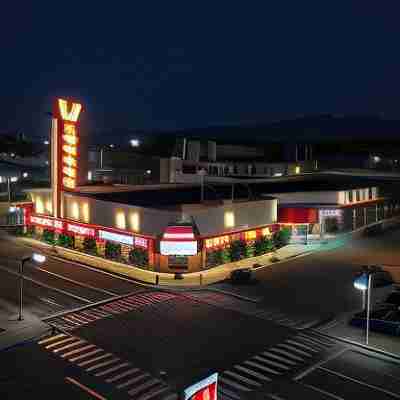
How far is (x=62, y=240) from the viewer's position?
168ft

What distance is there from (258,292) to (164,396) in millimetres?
17306

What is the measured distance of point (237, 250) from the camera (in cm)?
4641

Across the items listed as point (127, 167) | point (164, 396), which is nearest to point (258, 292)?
point (164, 396)

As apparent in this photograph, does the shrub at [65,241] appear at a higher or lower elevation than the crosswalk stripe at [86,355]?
higher

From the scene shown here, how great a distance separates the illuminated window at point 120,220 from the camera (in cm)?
4566

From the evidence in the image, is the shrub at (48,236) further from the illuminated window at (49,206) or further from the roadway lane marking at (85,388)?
the roadway lane marking at (85,388)

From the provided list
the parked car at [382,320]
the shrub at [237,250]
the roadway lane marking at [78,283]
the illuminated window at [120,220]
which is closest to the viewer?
the parked car at [382,320]

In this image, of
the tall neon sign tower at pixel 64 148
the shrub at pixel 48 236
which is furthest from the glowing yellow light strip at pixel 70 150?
the shrub at pixel 48 236

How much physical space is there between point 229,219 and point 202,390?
35683 mm

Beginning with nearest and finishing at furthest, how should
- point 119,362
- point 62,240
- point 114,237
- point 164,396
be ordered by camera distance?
point 164,396 < point 119,362 < point 114,237 < point 62,240

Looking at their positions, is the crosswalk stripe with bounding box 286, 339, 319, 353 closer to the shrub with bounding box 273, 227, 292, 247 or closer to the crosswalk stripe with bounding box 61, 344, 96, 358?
the crosswalk stripe with bounding box 61, 344, 96, 358

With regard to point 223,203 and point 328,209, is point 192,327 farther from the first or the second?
point 328,209

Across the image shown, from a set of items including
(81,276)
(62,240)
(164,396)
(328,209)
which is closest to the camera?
(164,396)

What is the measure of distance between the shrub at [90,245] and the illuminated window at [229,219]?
43.3 feet
